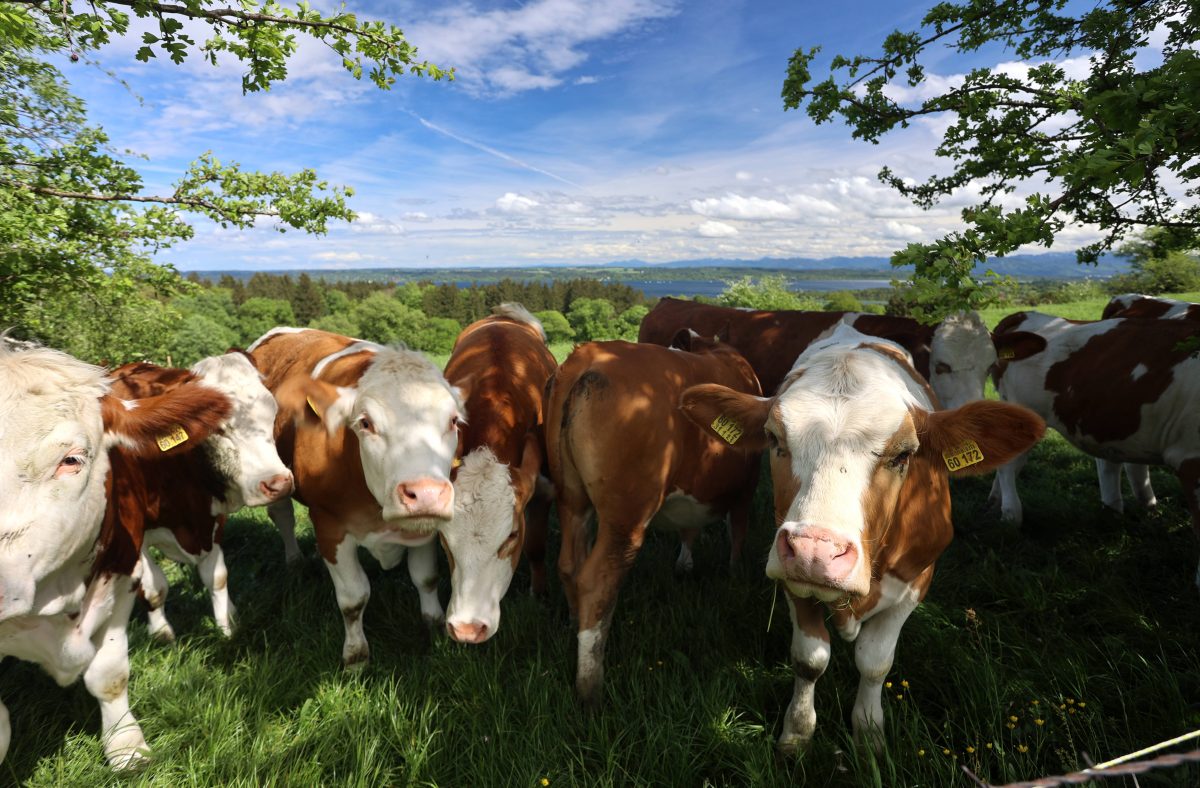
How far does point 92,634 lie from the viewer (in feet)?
9.74

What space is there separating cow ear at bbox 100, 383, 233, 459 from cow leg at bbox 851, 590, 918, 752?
148 inches

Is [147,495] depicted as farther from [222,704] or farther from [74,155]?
[74,155]

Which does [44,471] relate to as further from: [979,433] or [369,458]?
[979,433]

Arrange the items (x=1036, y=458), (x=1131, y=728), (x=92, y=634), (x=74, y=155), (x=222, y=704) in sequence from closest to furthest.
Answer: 1. (x=1131, y=728)
2. (x=92, y=634)
3. (x=222, y=704)
4. (x=74, y=155)
5. (x=1036, y=458)

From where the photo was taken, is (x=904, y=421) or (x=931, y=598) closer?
(x=904, y=421)

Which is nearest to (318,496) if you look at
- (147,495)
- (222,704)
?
(147,495)

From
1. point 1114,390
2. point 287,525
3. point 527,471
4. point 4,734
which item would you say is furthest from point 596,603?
point 1114,390

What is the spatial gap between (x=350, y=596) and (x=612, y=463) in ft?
6.81

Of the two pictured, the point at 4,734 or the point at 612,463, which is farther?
the point at 612,463

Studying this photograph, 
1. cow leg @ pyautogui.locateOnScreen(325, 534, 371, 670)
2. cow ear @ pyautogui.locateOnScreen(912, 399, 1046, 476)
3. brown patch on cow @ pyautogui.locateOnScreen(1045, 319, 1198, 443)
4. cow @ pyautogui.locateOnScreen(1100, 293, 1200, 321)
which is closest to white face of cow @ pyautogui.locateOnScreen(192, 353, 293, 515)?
cow leg @ pyautogui.locateOnScreen(325, 534, 371, 670)

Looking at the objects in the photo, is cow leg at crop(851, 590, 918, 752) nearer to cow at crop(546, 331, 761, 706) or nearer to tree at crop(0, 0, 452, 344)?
cow at crop(546, 331, 761, 706)

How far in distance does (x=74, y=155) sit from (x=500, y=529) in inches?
235

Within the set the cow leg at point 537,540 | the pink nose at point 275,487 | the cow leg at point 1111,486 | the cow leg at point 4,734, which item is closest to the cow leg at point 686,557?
the cow leg at point 537,540

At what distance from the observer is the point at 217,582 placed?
4.24 meters
